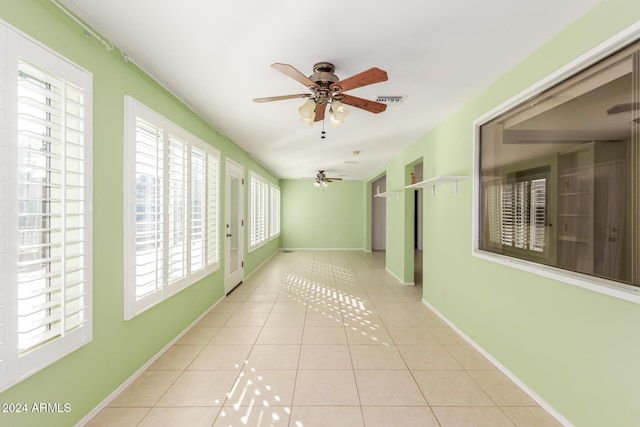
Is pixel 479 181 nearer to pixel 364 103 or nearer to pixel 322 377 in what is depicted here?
pixel 364 103

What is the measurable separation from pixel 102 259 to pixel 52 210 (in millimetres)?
511

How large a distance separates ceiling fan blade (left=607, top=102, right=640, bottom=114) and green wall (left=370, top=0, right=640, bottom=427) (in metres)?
0.42

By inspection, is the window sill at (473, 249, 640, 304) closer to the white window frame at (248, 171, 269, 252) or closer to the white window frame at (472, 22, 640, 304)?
the white window frame at (472, 22, 640, 304)

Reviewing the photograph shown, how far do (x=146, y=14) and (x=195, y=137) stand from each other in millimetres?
1683

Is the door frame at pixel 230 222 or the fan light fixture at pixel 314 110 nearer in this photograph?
the fan light fixture at pixel 314 110

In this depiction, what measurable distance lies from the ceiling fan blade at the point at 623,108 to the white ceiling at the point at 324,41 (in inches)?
25.8

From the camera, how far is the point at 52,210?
158cm

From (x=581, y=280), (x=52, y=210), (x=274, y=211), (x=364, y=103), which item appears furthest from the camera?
(x=274, y=211)

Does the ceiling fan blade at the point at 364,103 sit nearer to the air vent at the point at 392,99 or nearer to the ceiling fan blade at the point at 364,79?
the ceiling fan blade at the point at 364,79

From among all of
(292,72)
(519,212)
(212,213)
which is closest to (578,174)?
(519,212)

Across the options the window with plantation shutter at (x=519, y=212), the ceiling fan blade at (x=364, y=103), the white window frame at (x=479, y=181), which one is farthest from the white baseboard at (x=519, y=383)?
the ceiling fan blade at (x=364, y=103)

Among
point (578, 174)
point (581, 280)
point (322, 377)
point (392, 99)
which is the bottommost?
point (322, 377)

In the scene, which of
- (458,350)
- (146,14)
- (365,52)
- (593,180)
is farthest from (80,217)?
(458,350)

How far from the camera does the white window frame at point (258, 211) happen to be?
6.06 metres
